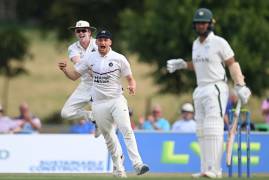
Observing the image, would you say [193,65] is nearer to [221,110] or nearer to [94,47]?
[221,110]

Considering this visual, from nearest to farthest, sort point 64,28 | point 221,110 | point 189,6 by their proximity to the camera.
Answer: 1. point 221,110
2. point 189,6
3. point 64,28

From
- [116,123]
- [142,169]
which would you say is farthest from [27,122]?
[142,169]

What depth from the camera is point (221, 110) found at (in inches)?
552

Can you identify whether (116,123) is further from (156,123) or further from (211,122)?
(156,123)

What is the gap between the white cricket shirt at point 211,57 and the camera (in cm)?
1395

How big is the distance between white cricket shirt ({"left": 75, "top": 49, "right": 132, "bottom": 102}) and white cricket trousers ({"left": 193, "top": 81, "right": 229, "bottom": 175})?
3.90 feet

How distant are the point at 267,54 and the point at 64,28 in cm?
991

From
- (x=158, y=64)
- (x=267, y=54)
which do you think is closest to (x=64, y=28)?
(x=158, y=64)

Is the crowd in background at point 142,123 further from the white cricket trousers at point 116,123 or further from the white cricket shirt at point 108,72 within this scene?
the white cricket shirt at point 108,72

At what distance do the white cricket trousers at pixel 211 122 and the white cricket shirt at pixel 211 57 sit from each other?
106 mm

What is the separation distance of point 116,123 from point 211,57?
179 cm

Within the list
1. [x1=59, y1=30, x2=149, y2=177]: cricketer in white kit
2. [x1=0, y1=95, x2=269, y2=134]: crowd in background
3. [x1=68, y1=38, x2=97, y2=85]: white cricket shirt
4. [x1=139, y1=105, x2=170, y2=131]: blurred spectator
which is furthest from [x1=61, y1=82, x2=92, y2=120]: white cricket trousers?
[x1=139, y1=105, x2=170, y2=131]: blurred spectator

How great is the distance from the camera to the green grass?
44.7 m

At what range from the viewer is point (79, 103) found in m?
16.2
